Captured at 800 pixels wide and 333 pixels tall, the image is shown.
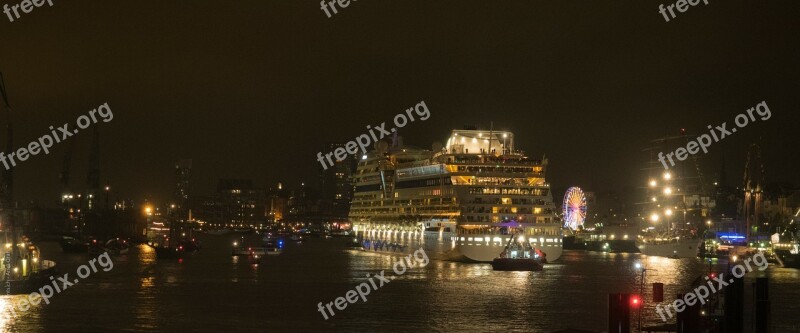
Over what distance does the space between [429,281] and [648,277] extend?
21803mm

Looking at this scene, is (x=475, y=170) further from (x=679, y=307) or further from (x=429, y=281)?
(x=679, y=307)

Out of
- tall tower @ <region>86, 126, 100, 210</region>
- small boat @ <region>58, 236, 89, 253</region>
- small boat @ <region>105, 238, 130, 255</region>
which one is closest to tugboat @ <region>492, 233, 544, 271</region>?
small boat @ <region>105, 238, 130, 255</region>

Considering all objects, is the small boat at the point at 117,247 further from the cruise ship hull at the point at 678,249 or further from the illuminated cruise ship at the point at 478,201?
the cruise ship hull at the point at 678,249

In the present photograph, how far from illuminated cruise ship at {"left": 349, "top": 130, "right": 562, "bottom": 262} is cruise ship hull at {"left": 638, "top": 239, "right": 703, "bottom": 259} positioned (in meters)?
43.6

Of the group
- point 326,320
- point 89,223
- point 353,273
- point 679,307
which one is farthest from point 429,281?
point 89,223

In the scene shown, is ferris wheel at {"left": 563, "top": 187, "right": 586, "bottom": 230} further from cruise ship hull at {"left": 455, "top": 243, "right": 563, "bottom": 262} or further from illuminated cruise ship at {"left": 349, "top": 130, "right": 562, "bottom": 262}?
cruise ship hull at {"left": 455, "top": 243, "right": 563, "bottom": 262}

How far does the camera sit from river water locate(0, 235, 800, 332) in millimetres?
41656

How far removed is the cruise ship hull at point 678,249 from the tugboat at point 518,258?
53.1 metres

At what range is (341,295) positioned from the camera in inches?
2205

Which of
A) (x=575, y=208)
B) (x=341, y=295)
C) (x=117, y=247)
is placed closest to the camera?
(x=341, y=295)

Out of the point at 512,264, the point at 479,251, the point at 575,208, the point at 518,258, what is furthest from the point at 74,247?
the point at 512,264

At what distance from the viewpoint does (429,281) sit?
217 ft

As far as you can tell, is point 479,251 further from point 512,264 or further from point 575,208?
point 575,208

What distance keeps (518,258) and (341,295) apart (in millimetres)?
25325
